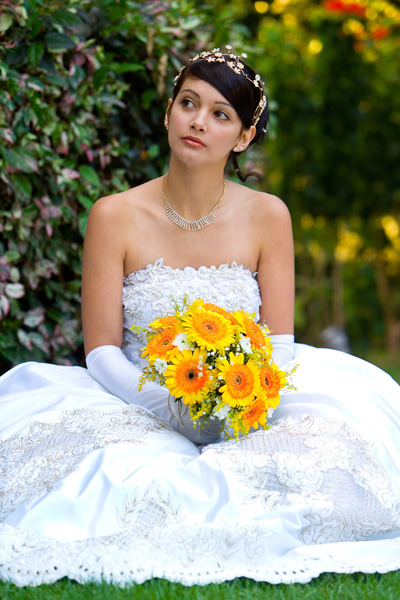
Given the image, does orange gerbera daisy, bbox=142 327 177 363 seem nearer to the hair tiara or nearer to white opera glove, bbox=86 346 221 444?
white opera glove, bbox=86 346 221 444

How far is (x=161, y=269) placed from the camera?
3.33 m

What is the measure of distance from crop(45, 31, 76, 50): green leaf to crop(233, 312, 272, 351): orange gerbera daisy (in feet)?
5.51

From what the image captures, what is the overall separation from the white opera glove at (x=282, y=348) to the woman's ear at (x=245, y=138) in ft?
2.70

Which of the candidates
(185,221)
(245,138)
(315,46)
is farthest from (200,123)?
(315,46)

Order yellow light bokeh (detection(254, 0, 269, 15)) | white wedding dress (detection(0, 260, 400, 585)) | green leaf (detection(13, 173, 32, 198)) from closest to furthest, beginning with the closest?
1. white wedding dress (detection(0, 260, 400, 585))
2. green leaf (detection(13, 173, 32, 198))
3. yellow light bokeh (detection(254, 0, 269, 15))

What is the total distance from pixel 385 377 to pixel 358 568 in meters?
1.09

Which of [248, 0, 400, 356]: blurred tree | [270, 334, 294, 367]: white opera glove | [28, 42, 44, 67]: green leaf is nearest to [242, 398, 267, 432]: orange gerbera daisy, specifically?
[270, 334, 294, 367]: white opera glove

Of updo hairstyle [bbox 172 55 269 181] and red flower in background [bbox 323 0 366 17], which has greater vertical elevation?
updo hairstyle [bbox 172 55 269 181]

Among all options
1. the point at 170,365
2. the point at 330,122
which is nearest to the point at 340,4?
the point at 330,122

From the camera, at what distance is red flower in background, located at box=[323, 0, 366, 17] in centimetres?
784

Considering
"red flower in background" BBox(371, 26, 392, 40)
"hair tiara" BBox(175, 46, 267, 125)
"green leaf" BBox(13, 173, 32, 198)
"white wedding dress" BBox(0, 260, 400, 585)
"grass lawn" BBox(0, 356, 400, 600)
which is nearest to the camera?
"grass lawn" BBox(0, 356, 400, 600)

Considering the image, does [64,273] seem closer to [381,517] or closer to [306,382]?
[306,382]

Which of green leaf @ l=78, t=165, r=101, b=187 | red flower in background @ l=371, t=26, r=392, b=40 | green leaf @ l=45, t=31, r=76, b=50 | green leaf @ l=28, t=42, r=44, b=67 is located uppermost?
green leaf @ l=45, t=31, r=76, b=50

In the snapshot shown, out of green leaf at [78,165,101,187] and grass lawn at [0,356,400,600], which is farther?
green leaf at [78,165,101,187]
